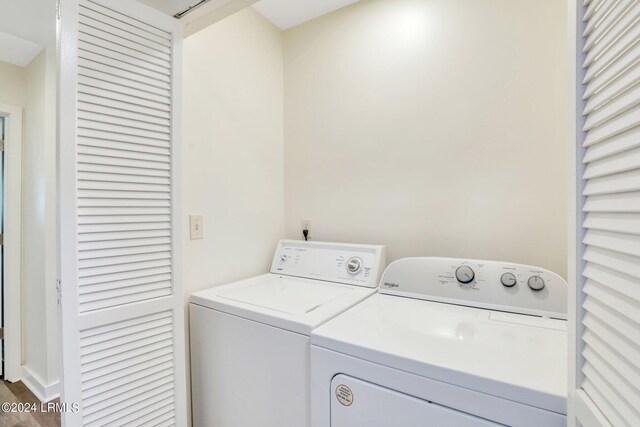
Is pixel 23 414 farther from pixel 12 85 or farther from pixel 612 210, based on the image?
pixel 612 210

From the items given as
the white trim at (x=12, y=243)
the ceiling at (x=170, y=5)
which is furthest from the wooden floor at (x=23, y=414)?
the ceiling at (x=170, y=5)

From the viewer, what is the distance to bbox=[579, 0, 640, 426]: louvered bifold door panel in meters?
0.44

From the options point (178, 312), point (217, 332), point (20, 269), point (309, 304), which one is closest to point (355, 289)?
point (309, 304)

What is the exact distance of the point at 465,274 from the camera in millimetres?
1297

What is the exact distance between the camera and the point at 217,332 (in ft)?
4.39

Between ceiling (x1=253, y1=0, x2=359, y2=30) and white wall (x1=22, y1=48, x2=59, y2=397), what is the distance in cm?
165

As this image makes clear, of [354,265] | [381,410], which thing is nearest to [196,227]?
[354,265]

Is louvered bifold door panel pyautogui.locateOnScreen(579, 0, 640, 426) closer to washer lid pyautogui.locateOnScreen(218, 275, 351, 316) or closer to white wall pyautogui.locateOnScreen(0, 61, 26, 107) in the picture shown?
washer lid pyautogui.locateOnScreen(218, 275, 351, 316)

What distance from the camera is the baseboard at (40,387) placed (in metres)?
2.21

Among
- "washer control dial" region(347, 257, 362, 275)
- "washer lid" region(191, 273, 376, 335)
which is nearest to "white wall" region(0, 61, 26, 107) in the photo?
"washer lid" region(191, 273, 376, 335)

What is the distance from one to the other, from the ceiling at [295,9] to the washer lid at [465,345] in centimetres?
179

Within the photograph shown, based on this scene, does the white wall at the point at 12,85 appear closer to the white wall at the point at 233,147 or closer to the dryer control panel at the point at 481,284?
the white wall at the point at 233,147

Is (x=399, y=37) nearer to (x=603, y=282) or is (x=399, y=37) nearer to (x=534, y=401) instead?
(x=603, y=282)

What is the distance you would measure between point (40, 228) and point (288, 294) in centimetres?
212
